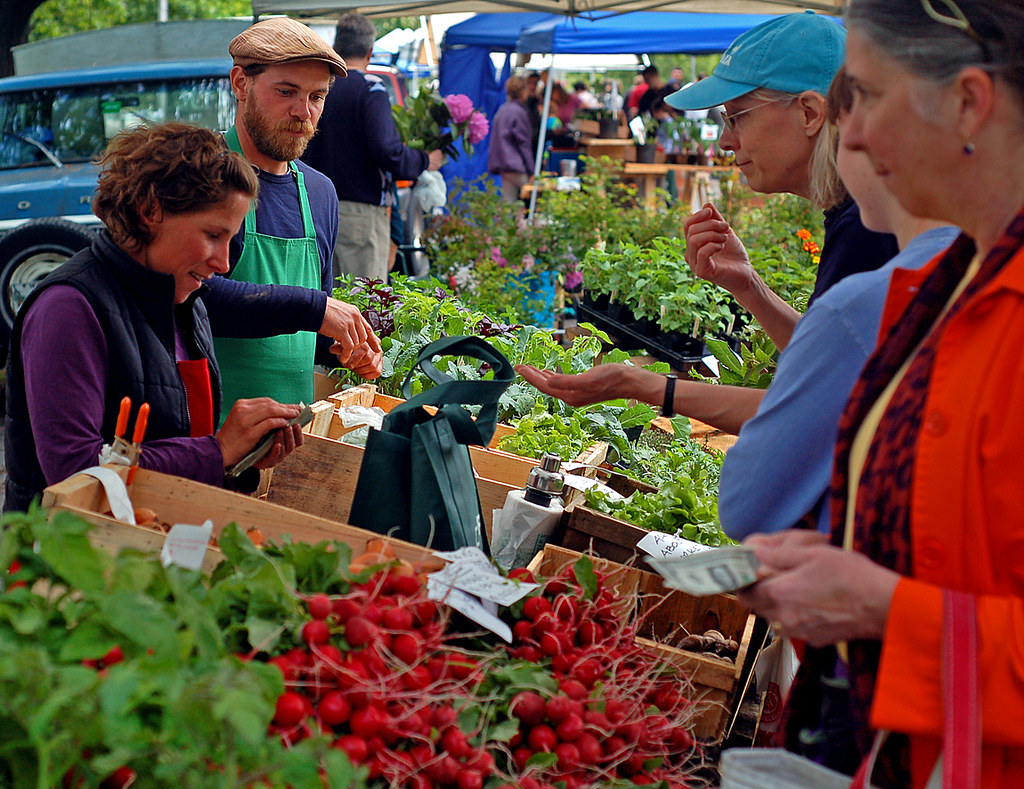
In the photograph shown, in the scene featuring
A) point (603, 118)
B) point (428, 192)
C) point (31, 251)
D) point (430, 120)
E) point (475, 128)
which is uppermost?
point (430, 120)

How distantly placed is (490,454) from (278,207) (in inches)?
40.9

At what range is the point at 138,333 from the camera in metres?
2.00

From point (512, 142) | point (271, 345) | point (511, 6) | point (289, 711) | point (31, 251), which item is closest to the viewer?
point (289, 711)

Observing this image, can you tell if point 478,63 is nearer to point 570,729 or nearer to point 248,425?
point 248,425

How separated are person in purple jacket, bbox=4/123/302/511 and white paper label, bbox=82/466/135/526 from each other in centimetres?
21

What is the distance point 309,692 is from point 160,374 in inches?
38.5

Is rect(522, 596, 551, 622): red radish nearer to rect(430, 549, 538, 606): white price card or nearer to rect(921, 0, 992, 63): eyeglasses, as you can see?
rect(430, 549, 538, 606): white price card

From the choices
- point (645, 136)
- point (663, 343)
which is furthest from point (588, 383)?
point (645, 136)

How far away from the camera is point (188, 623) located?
1104 mm

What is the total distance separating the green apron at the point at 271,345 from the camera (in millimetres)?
2795

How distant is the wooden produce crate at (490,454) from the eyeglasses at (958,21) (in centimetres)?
151

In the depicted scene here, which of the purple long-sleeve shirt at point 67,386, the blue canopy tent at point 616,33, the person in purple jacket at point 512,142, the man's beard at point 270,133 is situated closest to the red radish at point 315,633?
the purple long-sleeve shirt at point 67,386

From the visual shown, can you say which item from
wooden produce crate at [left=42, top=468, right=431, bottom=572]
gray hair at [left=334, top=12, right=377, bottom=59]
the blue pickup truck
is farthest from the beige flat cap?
the blue pickup truck

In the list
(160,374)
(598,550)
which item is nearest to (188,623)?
(160,374)
